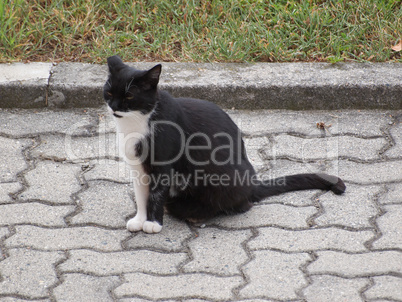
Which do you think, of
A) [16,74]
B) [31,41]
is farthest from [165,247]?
[31,41]

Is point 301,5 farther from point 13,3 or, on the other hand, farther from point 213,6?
point 13,3

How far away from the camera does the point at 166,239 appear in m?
2.82

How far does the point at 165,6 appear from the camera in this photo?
180 inches

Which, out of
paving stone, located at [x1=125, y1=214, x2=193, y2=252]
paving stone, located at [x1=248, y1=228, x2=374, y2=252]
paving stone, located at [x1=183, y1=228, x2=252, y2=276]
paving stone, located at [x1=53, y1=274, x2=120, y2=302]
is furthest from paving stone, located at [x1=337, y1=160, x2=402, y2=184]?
paving stone, located at [x1=53, y1=274, x2=120, y2=302]

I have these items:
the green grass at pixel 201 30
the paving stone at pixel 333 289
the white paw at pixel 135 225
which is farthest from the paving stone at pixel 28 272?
the green grass at pixel 201 30

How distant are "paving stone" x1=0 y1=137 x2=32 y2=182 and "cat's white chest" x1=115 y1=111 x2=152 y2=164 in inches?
33.6

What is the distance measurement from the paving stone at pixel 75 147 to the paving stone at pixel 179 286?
1.18 m

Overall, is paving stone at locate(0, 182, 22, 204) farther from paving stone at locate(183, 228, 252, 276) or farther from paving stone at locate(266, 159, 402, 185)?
paving stone at locate(266, 159, 402, 185)

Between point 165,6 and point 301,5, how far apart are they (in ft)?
3.51

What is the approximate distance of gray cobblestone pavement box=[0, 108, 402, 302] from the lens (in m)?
2.45

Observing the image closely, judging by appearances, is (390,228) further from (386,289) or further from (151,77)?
(151,77)

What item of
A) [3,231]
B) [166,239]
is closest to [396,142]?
[166,239]

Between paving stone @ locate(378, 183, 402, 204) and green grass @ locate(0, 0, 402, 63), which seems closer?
paving stone @ locate(378, 183, 402, 204)

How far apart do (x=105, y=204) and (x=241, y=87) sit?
4.46 ft
